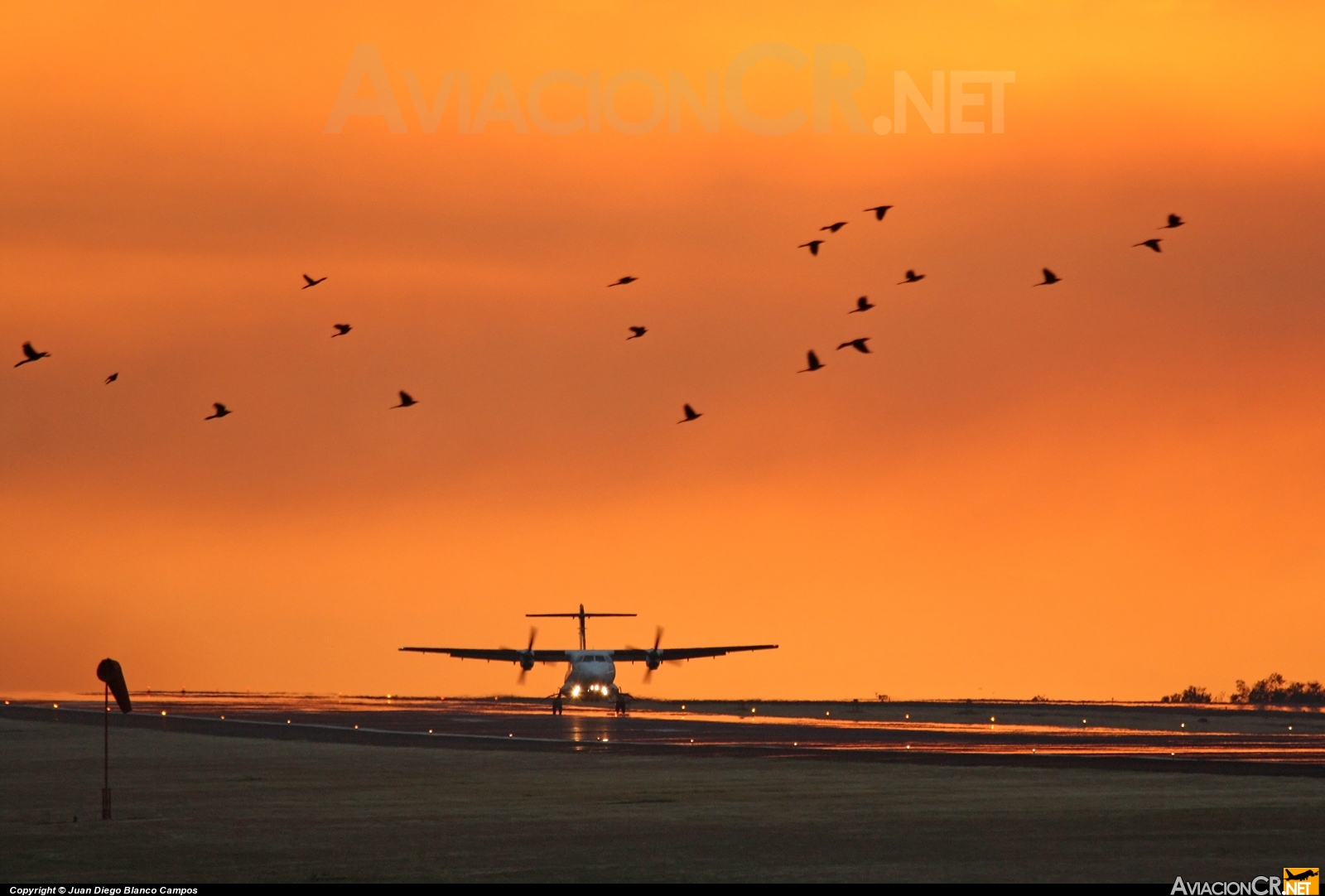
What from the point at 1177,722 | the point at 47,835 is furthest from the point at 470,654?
the point at 47,835

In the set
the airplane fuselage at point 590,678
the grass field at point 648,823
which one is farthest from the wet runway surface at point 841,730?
the grass field at point 648,823

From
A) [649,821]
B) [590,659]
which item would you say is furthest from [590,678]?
[649,821]

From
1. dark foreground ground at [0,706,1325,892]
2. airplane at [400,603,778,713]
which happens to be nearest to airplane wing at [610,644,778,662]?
airplane at [400,603,778,713]

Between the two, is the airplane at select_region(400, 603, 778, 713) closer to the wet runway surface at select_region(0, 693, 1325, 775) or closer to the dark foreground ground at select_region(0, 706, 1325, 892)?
the wet runway surface at select_region(0, 693, 1325, 775)

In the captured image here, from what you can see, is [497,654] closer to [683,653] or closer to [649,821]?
[683,653]

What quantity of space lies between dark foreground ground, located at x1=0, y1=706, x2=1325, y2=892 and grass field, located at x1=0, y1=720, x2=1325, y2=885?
0.28 feet

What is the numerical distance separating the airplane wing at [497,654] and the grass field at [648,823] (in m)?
69.8

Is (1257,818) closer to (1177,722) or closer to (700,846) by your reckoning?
(700,846)

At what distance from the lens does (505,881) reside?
960 inches

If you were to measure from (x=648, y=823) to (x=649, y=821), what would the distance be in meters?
0.35

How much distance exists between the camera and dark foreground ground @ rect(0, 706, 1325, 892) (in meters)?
25.6

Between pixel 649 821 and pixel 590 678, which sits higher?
pixel 590 678

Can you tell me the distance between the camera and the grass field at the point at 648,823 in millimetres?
25625

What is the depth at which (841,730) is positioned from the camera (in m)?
78.2
